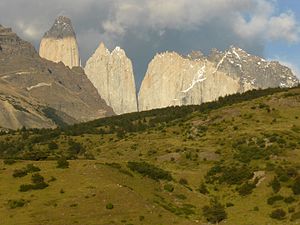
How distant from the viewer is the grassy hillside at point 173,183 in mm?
72625

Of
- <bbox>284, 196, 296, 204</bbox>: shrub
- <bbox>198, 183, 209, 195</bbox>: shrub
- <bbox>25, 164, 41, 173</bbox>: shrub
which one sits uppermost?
<bbox>25, 164, 41, 173</bbox>: shrub

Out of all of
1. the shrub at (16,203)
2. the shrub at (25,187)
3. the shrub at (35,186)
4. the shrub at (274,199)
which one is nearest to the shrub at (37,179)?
the shrub at (35,186)

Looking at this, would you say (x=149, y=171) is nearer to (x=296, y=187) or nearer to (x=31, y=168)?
(x=31, y=168)

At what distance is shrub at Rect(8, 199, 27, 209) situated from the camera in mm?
72863

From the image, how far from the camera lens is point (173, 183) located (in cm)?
9788

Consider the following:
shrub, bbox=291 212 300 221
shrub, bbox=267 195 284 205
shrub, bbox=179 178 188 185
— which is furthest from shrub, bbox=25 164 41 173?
shrub, bbox=291 212 300 221

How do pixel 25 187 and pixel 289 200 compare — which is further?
pixel 289 200

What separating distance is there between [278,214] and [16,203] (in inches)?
1441

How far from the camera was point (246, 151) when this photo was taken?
128875mm

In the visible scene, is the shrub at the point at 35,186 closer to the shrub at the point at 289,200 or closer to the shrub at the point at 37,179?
the shrub at the point at 37,179

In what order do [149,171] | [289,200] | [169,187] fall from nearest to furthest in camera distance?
[289,200], [169,187], [149,171]

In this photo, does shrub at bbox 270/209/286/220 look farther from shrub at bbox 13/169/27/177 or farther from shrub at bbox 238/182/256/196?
shrub at bbox 13/169/27/177

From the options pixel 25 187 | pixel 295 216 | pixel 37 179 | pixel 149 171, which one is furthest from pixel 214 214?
pixel 25 187

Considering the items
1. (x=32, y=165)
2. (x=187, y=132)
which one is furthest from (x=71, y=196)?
(x=187, y=132)
